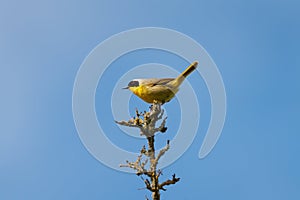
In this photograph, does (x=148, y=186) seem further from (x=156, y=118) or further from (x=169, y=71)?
(x=169, y=71)

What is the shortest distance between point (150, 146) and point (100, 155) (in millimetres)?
1127

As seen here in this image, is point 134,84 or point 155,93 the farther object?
point 134,84

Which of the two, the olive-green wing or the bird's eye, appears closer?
the olive-green wing

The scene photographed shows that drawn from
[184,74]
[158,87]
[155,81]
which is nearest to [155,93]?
[158,87]

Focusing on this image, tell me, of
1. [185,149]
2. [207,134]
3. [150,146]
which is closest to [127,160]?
[150,146]

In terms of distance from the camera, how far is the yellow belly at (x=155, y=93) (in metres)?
10.2

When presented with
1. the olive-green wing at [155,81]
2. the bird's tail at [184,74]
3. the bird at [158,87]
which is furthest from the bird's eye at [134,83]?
the bird's tail at [184,74]

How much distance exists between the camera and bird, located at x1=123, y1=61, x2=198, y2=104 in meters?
10.2

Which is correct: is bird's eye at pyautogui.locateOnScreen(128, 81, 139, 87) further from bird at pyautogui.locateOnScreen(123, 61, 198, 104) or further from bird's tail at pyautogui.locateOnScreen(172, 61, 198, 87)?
bird's tail at pyautogui.locateOnScreen(172, 61, 198, 87)

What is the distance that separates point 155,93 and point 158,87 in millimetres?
167

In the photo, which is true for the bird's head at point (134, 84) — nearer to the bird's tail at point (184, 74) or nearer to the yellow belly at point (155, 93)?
the yellow belly at point (155, 93)

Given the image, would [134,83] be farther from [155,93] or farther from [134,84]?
[155,93]

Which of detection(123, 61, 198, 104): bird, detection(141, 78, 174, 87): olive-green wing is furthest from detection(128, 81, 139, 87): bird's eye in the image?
detection(141, 78, 174, 87): olive-green wing

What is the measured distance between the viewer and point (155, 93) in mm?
10250
